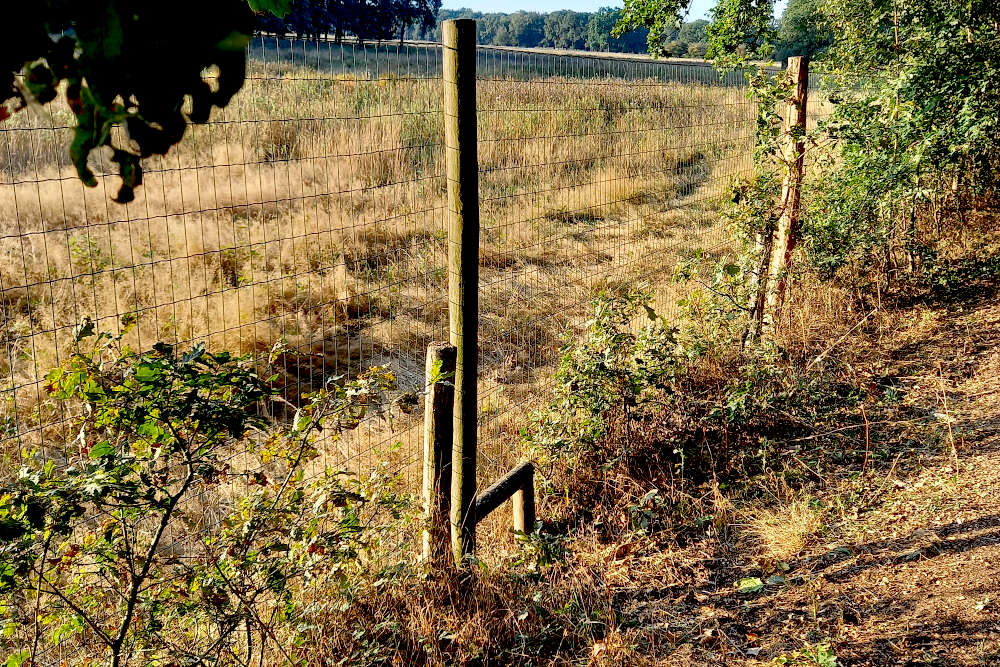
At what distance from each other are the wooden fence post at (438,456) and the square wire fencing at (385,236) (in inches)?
32.6

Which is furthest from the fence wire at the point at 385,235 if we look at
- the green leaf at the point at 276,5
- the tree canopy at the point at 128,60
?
the tree canopy at the point at 128,60

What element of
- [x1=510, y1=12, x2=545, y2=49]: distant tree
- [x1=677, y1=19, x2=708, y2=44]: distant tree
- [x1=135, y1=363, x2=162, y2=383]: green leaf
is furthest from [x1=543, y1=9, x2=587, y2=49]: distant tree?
[x1=135, y1=363, x2=162, y2=383]: green leaf

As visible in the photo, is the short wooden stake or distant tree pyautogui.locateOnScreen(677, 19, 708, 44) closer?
the short wooden stake

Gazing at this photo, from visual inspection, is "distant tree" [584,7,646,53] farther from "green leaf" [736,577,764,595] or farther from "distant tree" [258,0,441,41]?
"green leaf" [736,577,764,595]

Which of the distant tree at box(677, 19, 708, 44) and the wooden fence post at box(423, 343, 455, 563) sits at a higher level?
the distant tree at box(677, 19, 708, 44)

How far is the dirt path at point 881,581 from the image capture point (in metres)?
3.40

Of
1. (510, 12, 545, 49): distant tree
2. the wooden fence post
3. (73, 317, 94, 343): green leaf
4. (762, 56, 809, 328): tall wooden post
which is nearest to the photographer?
(73, 317, 94, 343): green leaf

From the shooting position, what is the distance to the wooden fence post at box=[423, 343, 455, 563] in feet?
11.5

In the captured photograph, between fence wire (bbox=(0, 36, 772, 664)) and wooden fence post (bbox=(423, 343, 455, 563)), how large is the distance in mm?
851

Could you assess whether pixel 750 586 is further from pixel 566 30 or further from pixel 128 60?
pixel 566 30

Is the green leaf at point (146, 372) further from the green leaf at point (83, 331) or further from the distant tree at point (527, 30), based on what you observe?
the distant tree at point (527, 30)

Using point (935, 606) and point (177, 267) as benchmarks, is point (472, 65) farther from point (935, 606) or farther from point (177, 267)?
point (177, 267)

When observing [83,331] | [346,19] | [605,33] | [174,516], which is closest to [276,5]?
[83,331]

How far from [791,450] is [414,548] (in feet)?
7.81
